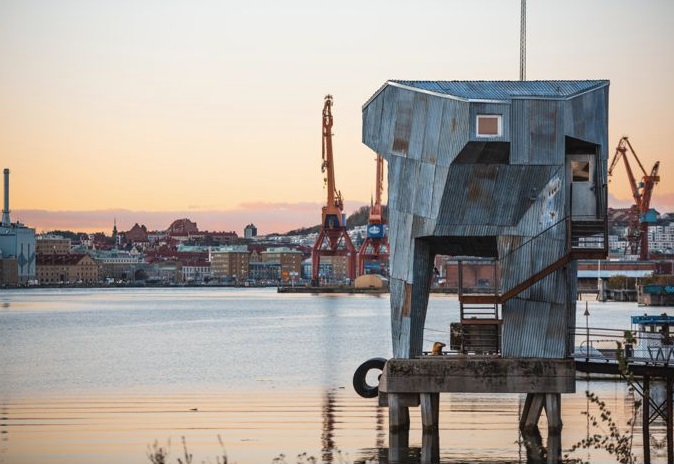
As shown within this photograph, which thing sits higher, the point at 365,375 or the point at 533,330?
the point at 533,330

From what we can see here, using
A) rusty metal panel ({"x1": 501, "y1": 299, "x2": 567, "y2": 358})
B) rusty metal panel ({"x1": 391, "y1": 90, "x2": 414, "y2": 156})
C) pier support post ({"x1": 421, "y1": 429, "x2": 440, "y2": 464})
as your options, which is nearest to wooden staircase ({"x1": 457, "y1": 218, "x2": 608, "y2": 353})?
rusty metal panel ({"x1": 501, "y1": 299, "x2": 567, "y2": 358})

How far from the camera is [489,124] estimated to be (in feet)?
94.8

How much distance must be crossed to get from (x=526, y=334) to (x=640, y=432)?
26.1ft

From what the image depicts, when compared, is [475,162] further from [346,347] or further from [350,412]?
[346,347]

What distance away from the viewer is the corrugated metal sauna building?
28.9 meters

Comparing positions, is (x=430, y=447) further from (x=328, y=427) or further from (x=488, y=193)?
(x=328, y=427)

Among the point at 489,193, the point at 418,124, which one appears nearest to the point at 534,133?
the point at 489,193

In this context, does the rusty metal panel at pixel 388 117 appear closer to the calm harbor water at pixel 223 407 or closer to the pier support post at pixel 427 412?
the pier support post at pixel 427 412

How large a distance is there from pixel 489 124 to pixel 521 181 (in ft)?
4.67

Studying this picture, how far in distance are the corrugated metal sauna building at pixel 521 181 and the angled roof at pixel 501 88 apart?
22mm

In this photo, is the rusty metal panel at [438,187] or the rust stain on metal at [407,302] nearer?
the rusty metal panel at [438,187]

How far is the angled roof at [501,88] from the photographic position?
2912 cm

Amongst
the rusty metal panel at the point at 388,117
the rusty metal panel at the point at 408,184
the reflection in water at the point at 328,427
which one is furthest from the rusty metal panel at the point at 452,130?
the reflection in water at the point at 328,427

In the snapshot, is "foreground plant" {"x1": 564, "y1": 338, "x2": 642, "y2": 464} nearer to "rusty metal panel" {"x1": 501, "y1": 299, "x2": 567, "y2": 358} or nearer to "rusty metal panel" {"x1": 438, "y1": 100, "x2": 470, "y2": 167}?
"rusty metal panel" {"x1": 501, "y1": 299, "x2": 567, "y2": 358}
